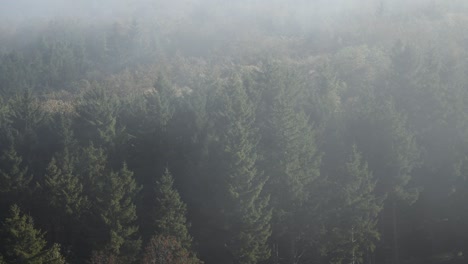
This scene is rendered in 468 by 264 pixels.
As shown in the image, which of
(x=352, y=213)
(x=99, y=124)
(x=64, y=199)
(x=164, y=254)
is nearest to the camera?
(x=164, y=254)

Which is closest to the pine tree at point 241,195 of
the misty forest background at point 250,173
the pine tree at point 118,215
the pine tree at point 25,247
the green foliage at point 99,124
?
the misty forest background at point 250,173

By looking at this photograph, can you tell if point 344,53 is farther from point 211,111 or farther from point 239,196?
point 239,196

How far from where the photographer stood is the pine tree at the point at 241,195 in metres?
30.6

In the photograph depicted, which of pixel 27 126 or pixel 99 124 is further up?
pixel 27 126

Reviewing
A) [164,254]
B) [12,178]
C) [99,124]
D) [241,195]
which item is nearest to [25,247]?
[164,254]

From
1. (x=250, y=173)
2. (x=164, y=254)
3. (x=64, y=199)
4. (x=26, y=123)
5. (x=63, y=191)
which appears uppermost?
(x=26, y=123)

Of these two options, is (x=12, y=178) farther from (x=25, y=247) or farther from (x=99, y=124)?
(x=25, y=247)

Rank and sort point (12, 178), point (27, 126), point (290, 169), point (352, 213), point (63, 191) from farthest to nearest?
point (27, 126), point (12, 178), point (63, 191), point (290, 169), point (352, 213)

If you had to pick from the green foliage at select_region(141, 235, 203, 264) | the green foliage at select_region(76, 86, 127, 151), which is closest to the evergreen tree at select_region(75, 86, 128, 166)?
the green foliage at select_region(76, 86, 127, 151)

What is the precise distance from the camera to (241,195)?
101 feet

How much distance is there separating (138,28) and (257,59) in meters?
29.1

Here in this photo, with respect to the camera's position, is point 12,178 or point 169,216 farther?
point 12,178

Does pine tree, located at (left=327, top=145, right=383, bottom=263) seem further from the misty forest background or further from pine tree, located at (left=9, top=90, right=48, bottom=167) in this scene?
pine tree, located at (left=9, top=90, right=48, bottom=167)

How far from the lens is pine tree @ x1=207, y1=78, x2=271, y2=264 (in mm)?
30578
